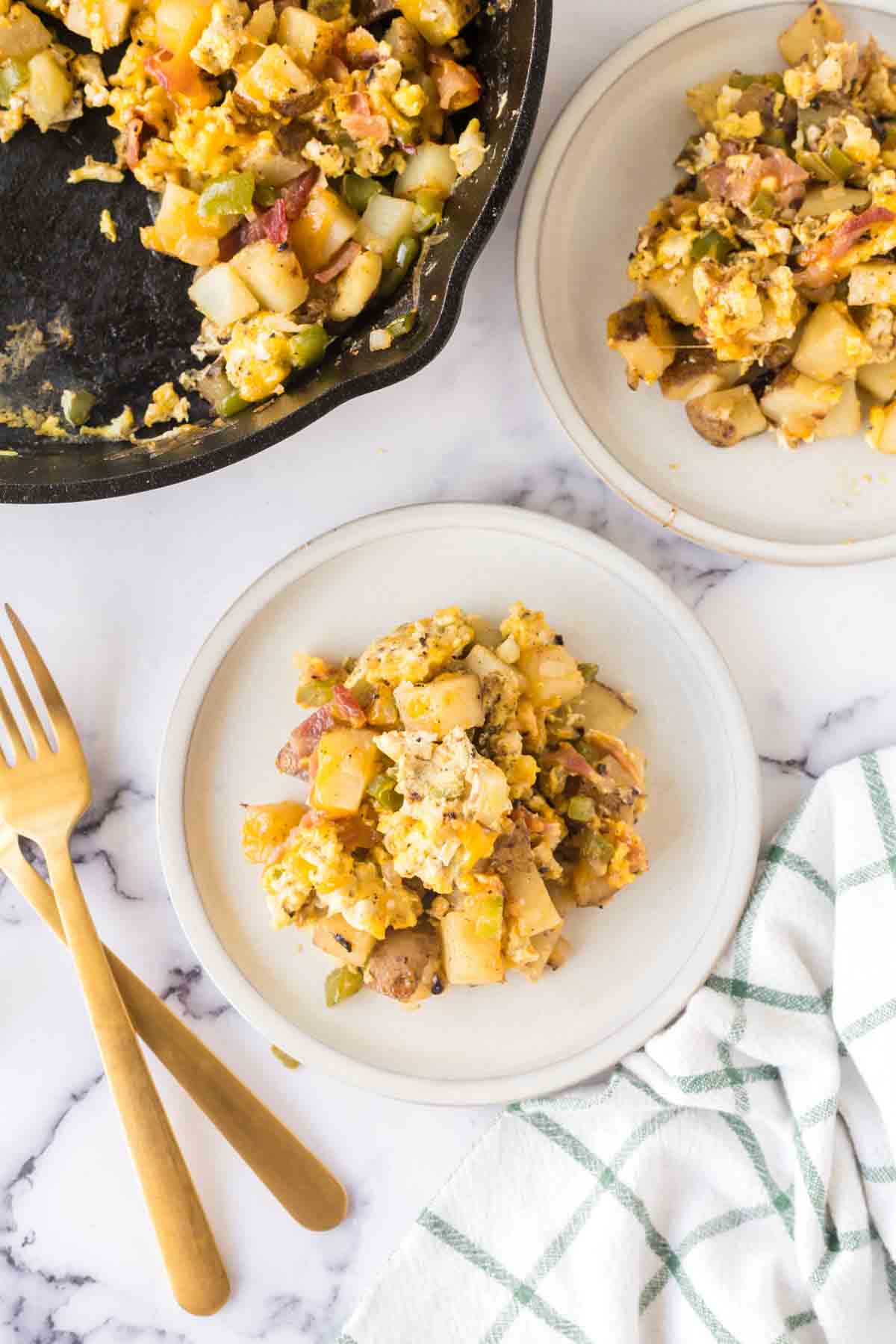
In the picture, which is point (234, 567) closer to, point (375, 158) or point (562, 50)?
point (375, 158)

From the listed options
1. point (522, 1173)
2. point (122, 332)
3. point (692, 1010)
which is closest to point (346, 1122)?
point (522, 1173)

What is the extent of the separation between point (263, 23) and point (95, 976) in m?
1.40

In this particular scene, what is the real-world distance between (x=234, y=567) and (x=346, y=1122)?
3.04 ft

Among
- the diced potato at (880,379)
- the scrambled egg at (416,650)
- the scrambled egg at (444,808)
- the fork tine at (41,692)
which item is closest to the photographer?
the scrambled egg at (444,808)

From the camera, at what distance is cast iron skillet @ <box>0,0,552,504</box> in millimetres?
1619

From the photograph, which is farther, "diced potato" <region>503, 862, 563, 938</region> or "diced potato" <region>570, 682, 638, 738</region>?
"diced potato" <region>570, 682, 638, 738</region>

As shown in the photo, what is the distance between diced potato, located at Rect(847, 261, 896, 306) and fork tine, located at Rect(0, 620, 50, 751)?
136cm

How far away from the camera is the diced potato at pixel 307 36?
1.57m

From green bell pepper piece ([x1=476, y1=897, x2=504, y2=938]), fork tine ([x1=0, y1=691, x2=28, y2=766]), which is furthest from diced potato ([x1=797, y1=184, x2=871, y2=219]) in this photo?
fork tine ([x1=0, y1=691, x2=28, y2=766])

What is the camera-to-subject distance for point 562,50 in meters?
1.77

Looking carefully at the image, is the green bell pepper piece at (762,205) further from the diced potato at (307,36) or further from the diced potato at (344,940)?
the diced potato at (344,940)

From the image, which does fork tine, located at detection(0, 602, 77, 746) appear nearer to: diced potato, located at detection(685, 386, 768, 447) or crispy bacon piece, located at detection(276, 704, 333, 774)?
crispy bacon piece, located at detection(276, 704, 333, 774)

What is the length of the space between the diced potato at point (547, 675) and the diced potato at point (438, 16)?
2.80ft

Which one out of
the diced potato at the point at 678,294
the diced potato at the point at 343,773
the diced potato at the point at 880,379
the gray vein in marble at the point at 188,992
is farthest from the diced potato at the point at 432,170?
the gray vein in marble at the point at 188,992
